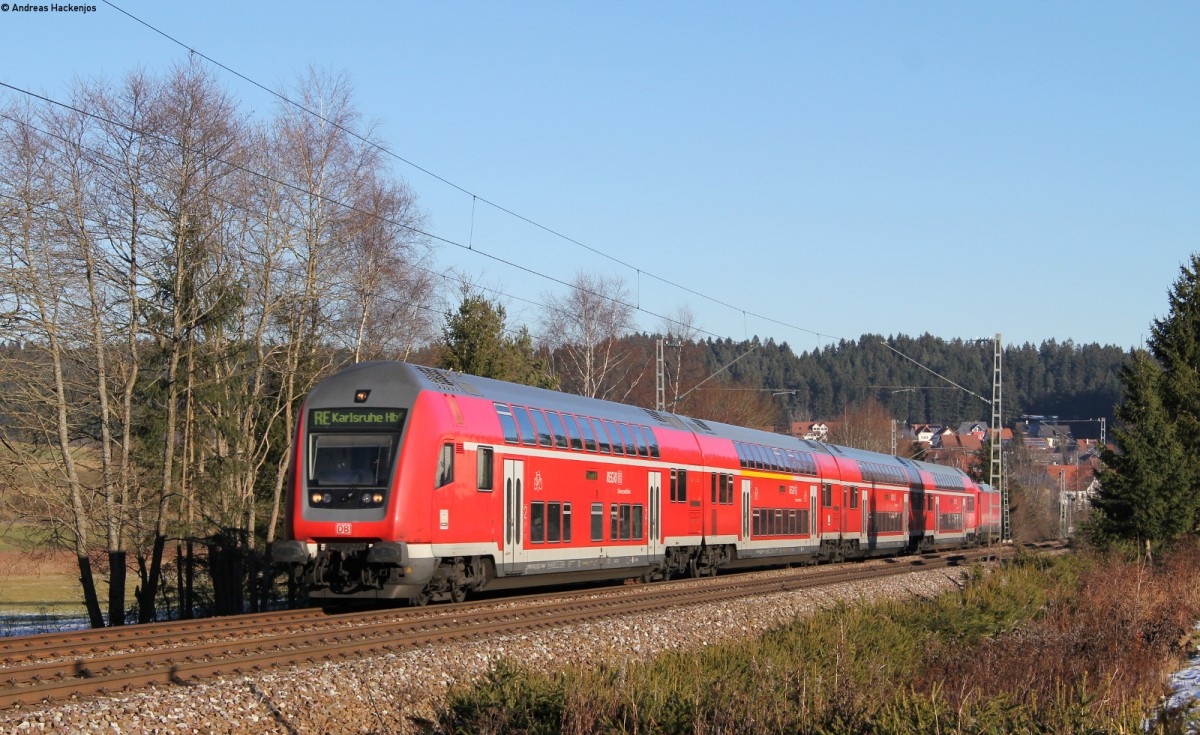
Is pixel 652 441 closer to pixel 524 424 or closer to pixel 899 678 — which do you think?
pixel 524 424

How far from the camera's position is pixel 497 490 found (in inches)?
752

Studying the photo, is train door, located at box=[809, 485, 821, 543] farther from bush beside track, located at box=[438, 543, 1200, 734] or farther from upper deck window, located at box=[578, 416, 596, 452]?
upper deck window, located at box=[578, 416, 596, 452]

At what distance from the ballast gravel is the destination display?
3.91 metres

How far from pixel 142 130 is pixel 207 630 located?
15.8 meters

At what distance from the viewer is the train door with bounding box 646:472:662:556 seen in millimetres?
24781

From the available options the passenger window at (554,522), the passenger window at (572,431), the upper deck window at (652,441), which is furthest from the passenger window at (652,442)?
the passenger window at (554,522)

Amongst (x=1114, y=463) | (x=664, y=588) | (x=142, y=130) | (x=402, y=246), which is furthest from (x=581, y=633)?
(x=1114, y=463)

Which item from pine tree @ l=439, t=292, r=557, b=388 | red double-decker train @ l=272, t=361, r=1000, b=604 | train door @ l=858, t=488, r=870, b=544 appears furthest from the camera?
train door @ l=858, t=488, r=870, b=544

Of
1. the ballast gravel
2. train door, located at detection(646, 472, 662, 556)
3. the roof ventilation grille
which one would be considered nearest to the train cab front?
the roof ventilation grille

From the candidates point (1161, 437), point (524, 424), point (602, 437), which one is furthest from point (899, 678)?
point (1161, 437)

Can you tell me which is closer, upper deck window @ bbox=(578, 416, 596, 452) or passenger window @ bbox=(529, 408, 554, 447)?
passenger window @ bbox=(529, 408, 554, 447)

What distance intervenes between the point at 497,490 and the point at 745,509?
40.5ft

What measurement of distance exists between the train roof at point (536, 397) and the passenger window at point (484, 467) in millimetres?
906

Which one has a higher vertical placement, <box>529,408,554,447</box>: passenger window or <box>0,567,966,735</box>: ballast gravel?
<box>529,408,554,447</box>: passenger window
